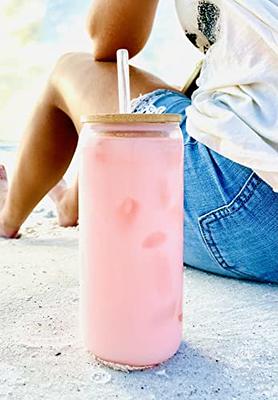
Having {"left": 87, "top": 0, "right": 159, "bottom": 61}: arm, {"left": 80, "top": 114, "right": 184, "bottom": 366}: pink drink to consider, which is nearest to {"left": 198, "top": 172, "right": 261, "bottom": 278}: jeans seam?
{"left": 80, "top": 114, "right": 184, "bottom": 366}: pink drink

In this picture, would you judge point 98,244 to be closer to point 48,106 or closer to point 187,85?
point 187,85

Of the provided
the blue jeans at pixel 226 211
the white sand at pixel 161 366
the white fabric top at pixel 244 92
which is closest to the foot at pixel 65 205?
the white sand at pixel 161 366

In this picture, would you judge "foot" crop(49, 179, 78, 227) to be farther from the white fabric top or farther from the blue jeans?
the white fabric top

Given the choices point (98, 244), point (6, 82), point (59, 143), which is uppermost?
point (98, 244)

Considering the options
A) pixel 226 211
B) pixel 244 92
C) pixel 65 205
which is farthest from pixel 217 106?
pixel 65 205

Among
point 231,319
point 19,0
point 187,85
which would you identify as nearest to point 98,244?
point 231,319

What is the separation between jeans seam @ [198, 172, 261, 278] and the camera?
0.91 metres

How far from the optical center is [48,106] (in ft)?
4.53

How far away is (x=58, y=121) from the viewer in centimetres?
138

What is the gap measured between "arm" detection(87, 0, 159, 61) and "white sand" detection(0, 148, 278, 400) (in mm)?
455

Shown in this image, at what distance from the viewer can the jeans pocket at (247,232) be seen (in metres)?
0.92

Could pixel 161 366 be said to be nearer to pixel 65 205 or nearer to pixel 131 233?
pixel 131 233

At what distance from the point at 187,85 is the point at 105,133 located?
2.05ft

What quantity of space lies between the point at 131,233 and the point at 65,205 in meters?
1.03
